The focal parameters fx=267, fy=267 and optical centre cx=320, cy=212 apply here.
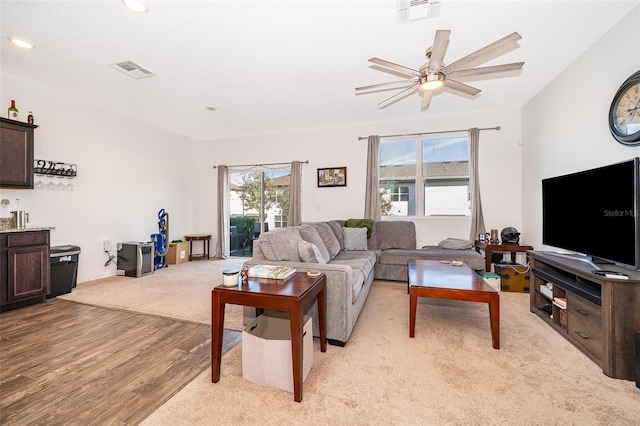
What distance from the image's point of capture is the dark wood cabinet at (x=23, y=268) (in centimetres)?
290

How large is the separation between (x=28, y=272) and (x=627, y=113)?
6183 millimetres

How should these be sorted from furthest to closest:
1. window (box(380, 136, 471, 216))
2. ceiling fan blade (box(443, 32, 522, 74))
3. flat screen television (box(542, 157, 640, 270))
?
1. window (box(380, 136, 471, 216))
2. flat screen television (box(542, 157, 640, 270))
3. ceiling fan blade (box(443, 32, 522, 74))

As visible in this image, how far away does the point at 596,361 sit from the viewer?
195 cm

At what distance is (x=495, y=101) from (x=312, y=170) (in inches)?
132

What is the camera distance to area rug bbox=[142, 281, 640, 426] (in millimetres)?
1457

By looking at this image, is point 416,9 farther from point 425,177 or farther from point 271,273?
point 425,177

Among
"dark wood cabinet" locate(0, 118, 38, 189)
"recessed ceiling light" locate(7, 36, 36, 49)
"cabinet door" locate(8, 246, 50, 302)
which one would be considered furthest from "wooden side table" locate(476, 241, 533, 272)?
"dark wood cabinet" locate(0, 118, 38, 189)

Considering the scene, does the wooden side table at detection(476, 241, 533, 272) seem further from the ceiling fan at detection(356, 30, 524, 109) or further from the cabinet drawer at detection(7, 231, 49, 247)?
the cabinet drawer at detection(7, 231, 49, 247)

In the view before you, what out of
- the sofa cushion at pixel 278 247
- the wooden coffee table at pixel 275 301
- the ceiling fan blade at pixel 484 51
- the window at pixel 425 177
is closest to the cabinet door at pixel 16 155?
the sofa cushion at pixel 278 247

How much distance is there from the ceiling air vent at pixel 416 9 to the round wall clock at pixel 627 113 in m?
1.68

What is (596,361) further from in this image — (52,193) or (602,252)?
(52,193)

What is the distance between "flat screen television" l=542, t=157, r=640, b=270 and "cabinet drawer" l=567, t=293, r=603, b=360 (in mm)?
350

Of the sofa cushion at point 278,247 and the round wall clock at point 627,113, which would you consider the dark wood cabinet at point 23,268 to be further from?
the round wall clock at point 627,113

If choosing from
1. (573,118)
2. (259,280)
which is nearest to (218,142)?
(259,280)
